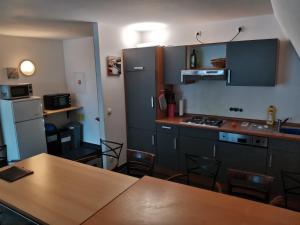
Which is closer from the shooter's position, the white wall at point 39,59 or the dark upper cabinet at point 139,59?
the dark upper cabinet at point 139,59

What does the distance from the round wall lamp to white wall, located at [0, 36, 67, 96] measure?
0.22 ft

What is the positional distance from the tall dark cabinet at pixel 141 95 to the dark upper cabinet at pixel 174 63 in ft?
0.65

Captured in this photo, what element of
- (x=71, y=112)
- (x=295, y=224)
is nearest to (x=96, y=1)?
(x=295, y=224)

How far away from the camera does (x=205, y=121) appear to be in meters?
3.34

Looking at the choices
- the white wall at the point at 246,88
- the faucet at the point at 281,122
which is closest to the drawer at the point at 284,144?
the faucet at the point at 281,122

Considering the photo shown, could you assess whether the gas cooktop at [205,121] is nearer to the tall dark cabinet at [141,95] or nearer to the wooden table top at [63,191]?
the tall dark cabinet at [141,95]

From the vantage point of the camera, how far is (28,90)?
13.1ft

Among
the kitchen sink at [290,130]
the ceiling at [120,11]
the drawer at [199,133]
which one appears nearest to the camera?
the ceiling at [120,11]

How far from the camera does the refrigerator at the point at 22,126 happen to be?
3.73m

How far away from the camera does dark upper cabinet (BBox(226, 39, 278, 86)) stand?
279 centimetres

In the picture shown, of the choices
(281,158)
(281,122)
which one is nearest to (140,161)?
(281,158)

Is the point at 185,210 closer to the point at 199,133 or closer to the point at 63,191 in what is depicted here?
the point at 63,191

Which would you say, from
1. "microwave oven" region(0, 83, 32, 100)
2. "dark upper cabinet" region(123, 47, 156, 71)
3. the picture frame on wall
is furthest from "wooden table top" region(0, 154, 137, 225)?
"microwave oven" region(0, 83, 32, 100)

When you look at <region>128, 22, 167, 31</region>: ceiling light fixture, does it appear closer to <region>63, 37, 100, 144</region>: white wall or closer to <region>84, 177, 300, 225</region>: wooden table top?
<region>63, 37, 100, 144</region>: white wall
